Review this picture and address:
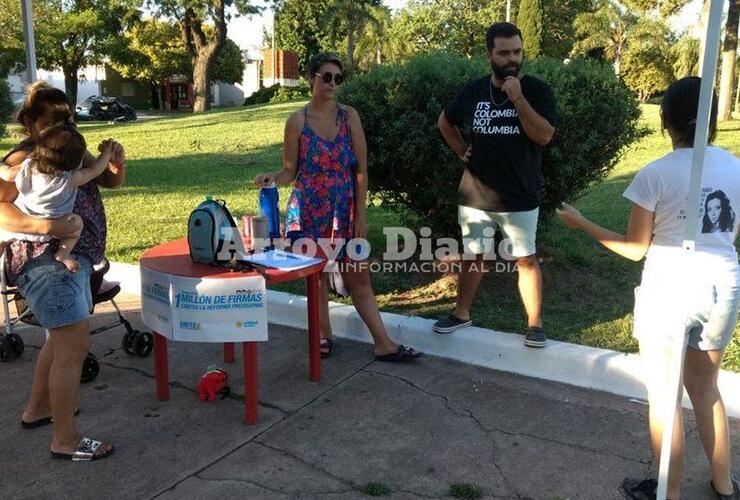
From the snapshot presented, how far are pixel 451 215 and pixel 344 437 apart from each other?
8.23 feet

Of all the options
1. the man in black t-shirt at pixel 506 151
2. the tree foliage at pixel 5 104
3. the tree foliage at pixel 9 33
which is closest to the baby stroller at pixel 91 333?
the man in black t-shirt at pixel 506 151

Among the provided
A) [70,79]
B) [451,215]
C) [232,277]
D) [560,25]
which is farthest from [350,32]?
[232,277]

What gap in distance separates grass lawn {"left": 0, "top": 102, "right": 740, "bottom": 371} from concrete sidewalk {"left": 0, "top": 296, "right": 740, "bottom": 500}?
883 mm

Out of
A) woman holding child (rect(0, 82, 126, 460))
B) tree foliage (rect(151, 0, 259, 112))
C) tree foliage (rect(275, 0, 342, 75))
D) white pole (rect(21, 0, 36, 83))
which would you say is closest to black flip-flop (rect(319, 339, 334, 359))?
woman holding child (rect(0, 82, 126, 460))

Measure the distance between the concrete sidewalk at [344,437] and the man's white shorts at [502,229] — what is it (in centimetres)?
83

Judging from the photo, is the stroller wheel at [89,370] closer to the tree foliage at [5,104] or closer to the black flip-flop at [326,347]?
the black flip-flop at [326,347]

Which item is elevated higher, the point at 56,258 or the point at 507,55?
the point at 507,55

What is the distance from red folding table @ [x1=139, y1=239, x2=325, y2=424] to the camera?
3666 mm

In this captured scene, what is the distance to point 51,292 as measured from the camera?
3229mm

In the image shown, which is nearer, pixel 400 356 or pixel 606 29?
pixel 400 356

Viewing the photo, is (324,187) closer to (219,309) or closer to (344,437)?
(219,309)

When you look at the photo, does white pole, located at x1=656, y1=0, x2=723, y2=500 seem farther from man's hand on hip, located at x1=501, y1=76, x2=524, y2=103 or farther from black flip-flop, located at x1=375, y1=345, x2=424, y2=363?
black flip-flop, located at x1=375, y1=345, x2=424, y2=363

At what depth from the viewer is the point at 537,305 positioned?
4.46 m

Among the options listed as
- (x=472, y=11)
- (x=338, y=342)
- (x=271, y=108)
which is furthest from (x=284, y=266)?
(x=472, y=11)
